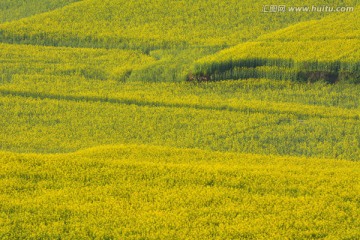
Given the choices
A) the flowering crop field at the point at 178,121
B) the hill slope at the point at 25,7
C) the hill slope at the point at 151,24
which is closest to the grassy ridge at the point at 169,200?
the flowering crop field at the point at 178,121


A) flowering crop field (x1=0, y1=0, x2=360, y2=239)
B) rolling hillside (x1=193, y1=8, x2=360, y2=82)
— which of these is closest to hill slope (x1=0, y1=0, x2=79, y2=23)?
flowering crop field (x1=0, y1=0, x2=360, y2=239)

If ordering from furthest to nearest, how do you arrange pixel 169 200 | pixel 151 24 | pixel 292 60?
pixel 151 24
pixel 292 60
pixel 169 200

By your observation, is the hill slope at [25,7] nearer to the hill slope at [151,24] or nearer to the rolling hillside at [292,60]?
the hill slope at [151,24]

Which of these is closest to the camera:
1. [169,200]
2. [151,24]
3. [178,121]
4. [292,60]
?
[169,200]

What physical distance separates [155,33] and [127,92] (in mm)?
10357

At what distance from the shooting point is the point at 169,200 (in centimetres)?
1138

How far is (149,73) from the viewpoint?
27.6 metres

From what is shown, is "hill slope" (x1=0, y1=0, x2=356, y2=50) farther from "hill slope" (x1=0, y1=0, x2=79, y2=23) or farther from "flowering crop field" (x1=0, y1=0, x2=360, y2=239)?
"hill slope" (x1=0, y1=0, x2=79, y2=23)

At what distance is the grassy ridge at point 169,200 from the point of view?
10148mm

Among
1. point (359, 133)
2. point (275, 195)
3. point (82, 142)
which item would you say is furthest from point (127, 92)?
point (275, 195)

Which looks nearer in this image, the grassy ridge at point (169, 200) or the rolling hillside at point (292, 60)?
the grassy ridge at point (169, 200)

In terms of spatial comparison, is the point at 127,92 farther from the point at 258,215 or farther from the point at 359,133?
the point at 258,215

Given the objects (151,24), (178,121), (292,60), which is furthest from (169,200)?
(151,24)

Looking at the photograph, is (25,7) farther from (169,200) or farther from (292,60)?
(169,200)
